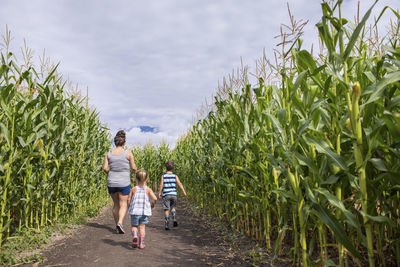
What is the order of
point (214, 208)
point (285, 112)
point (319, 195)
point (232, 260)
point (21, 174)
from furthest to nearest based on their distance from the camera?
point (214, 208) < point (21, 174) < point (232, 260) < point (285, 112) < point (319, 195)

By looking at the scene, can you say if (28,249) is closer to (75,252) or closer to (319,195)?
(75,252)

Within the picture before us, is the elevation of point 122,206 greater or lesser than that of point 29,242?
greater

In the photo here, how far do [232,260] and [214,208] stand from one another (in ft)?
10.9

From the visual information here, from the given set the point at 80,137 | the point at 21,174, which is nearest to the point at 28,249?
the point at 21,174

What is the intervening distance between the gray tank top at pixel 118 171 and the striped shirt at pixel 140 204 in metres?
0.94

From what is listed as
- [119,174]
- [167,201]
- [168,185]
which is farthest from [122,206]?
[168,185]

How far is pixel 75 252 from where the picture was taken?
426 cm

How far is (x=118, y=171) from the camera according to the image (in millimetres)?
5691

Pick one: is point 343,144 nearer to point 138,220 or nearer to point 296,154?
point 296,154

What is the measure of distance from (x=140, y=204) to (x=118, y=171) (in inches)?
49.1

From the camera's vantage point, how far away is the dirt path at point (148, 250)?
3.86m

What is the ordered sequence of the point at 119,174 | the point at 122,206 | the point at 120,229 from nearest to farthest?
1. the point at 120,229
2. the point at 122,206
3. the point at 119,174

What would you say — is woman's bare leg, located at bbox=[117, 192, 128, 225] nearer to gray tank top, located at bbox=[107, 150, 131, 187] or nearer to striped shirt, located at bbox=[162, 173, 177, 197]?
gray tank top, located at bbox=[107, 150, 131, 187]

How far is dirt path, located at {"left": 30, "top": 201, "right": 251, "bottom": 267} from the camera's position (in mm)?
3863
